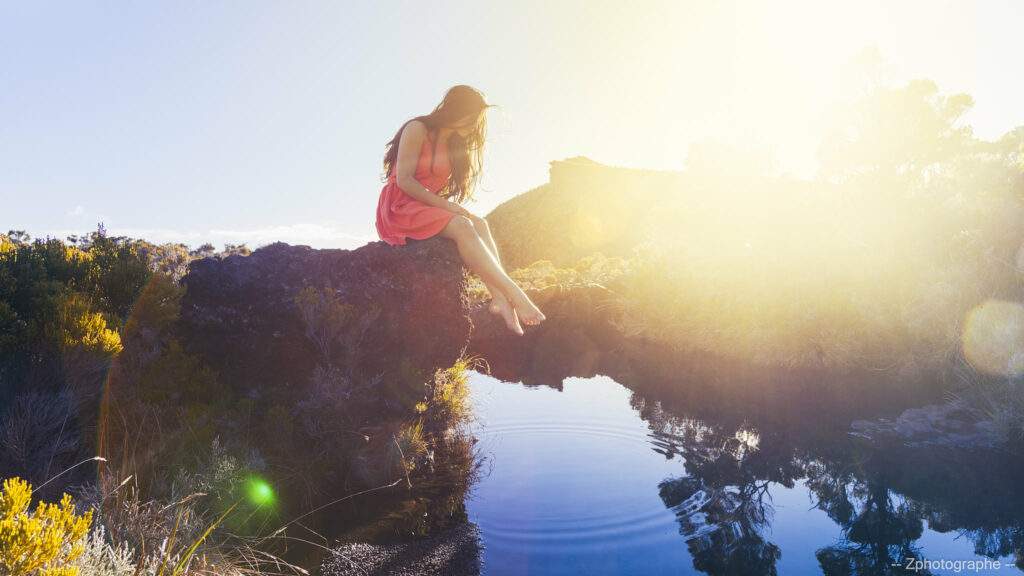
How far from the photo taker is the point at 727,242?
47.0 ft

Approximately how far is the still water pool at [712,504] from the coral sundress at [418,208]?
2.45 metres

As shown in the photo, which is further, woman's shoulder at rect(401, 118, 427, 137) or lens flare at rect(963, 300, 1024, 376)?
lens flare at rect(963, 300, 1024, 376)

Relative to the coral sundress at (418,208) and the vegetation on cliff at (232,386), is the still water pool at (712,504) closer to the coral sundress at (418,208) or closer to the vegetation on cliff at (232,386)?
the vegetation on cliff at (232,386)

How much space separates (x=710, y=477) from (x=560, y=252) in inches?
1465

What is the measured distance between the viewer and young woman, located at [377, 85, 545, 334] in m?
5.25

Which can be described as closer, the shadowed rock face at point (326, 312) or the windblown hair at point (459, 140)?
the shadowed rock face at point (326, 312)

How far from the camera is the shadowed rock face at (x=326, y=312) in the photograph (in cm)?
518

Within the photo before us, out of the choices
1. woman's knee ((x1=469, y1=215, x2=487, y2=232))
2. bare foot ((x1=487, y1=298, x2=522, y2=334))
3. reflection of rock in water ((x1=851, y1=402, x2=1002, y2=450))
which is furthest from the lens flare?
woman's knee ((x1=469, y1=215, x2=487, y2=232))

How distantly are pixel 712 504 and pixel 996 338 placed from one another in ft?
19.8

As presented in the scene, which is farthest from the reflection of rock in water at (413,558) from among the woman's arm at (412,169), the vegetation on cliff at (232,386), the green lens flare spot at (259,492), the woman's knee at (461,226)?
the woman's arm at (412,169)

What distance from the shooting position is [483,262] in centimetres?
523

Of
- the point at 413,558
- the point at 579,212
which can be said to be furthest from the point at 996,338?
the point at 579,212

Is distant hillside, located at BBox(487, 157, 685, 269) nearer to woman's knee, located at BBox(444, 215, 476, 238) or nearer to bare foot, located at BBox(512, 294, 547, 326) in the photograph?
woman's knee, located at BBox(444, 215, 476, 238)

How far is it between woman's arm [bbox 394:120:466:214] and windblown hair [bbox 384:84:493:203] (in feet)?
0.66
